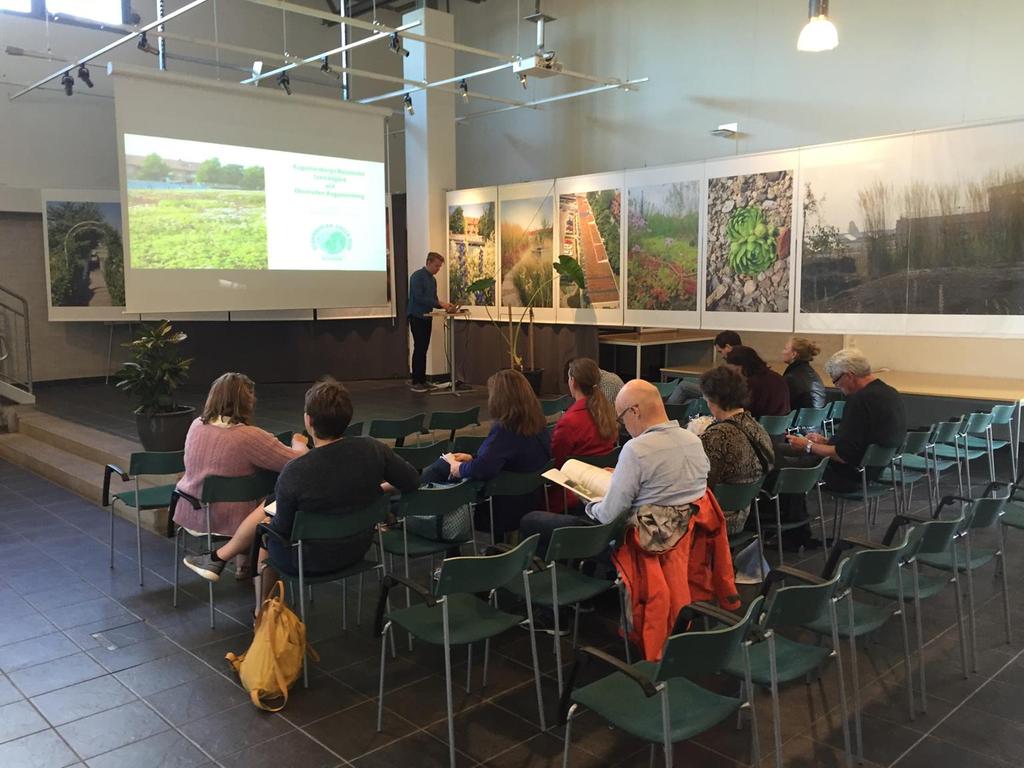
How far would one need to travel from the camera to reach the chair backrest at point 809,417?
5917 millimetres

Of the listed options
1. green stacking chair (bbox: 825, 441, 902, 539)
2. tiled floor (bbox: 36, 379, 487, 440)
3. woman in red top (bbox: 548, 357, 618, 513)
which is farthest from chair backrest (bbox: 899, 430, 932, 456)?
tiled floor (bbox: 36, 379, 487, 440)

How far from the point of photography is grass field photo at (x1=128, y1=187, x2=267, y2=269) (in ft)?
25.7

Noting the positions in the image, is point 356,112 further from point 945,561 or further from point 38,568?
point 945,561

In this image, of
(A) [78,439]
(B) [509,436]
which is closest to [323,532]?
(B) [509,436]

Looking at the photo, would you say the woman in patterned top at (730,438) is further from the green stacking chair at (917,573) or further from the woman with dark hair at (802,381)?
the woman with dark hair at (802,381)

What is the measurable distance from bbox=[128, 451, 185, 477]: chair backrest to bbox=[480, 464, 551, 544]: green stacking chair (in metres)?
1.76

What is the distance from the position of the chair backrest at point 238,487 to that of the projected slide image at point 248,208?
4815 mm

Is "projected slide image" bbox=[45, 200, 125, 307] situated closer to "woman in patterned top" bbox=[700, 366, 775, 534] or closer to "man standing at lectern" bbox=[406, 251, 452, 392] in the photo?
"man standing at lectern" bbox=[406, 251, 452, 392]

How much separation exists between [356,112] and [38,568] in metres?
6.33

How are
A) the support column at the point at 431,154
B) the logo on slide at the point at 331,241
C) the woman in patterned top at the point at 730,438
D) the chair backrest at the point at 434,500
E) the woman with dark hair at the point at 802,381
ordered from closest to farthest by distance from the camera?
the chair backrest at the point at 434,500 → the woman in patterned top at the point at 730,438 → the woman with dark hair at the point at 802,381 → the logo on slide at the point at 331,241 → the support column at the point at 431,154

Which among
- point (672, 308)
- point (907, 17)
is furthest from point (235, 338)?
point (907, 17)

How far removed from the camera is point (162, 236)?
796 centimetres

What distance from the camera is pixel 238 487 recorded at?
390cm

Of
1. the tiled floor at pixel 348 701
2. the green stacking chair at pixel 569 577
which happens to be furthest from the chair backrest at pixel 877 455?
the green stacking chair at pixel 569 577
